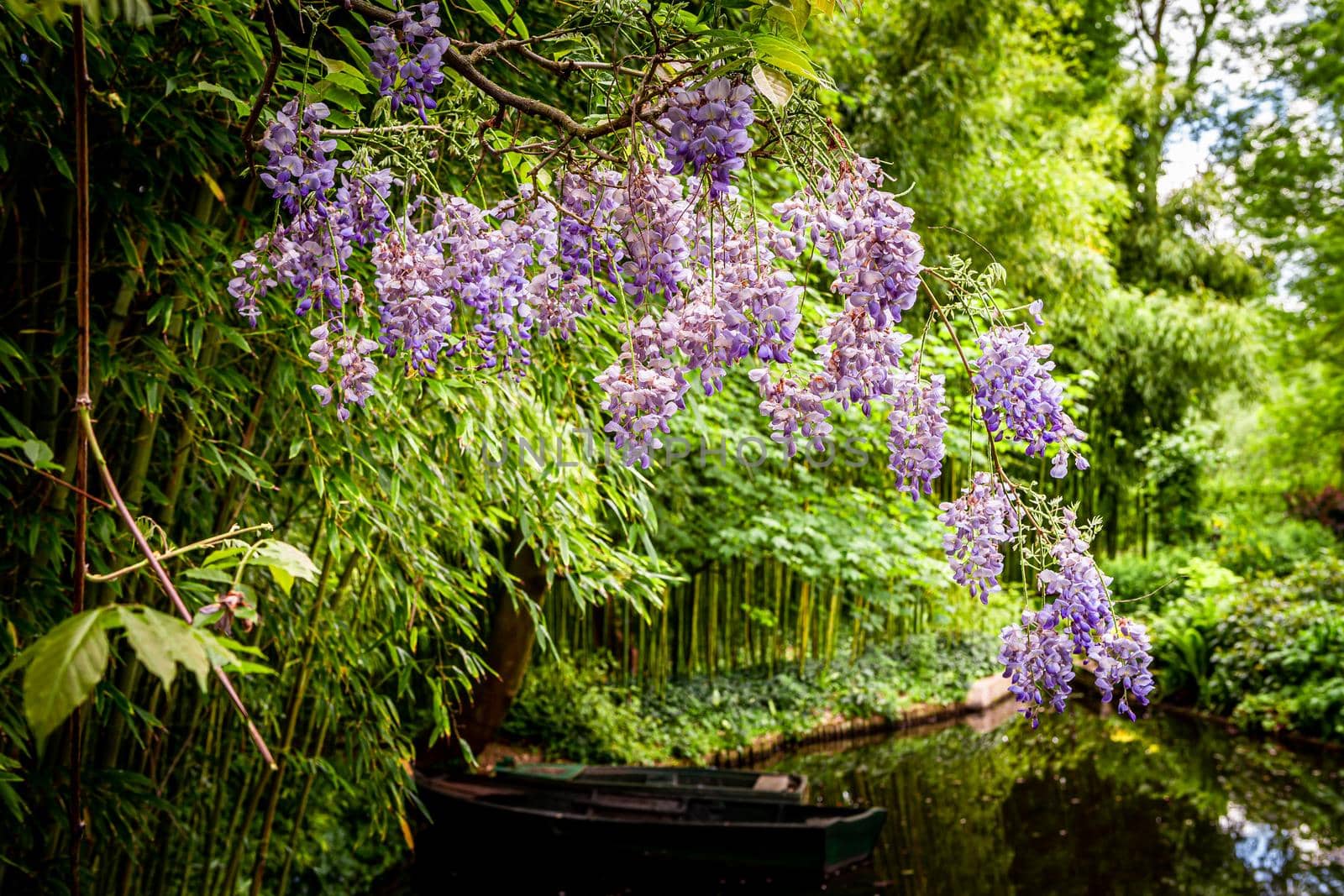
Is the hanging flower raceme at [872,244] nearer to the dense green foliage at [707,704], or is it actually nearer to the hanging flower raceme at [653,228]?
the hanging flower raceme at [653,228]

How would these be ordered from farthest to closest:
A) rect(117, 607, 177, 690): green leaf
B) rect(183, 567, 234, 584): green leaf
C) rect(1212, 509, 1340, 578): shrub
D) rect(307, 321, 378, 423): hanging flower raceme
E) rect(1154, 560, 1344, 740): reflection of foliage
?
rect(1212, 509, 1340, 578): shrub → rect(1154, 560, 1344, 740): reflection of foliage → rect(307, 321, 378, 423): hanging flower raceme → rect(183, 567, 234, 584): green leaf → rect(117, 607, 177, 690): green leaf

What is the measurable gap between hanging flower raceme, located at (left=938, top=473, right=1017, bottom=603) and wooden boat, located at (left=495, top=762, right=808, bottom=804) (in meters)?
3.80

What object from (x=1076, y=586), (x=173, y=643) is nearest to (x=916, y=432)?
(x=1076, y=586)

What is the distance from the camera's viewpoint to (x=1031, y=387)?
93 centimetres

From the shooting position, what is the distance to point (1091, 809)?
17.5 feet

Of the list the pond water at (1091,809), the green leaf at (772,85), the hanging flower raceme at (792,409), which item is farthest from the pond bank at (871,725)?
the green leaf at (772,85)

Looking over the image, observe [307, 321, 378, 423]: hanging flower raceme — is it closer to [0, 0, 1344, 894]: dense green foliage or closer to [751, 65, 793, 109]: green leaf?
[0, 0, 1344, 894]: dense green foliage

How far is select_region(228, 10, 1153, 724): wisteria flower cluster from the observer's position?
0.78 metres

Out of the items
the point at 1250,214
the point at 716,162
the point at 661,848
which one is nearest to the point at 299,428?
the point at 716,162

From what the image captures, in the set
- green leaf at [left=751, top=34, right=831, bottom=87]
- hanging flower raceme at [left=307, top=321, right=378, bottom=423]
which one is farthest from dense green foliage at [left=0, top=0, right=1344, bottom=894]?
hanging flower raceme at [left=307, top=321, right=378, bottom=423]

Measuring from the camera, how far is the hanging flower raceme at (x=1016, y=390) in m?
0.91

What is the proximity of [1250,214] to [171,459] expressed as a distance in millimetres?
12547

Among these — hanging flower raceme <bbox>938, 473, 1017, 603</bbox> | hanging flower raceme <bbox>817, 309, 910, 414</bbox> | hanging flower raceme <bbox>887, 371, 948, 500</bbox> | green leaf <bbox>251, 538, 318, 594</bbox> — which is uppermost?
hanging flower raceme <bbox>817, 309, 910, 414</bbox>

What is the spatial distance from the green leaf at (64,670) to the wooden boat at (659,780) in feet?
Result: 14.1
